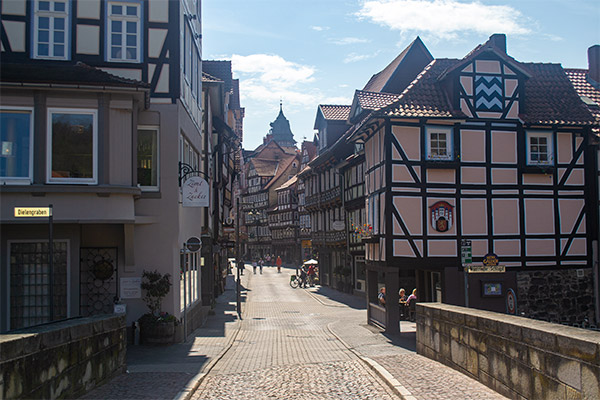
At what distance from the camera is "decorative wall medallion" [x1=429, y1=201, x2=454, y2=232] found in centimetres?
2109

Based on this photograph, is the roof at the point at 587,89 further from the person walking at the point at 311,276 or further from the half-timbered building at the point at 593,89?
the person walking at the point at 311,276

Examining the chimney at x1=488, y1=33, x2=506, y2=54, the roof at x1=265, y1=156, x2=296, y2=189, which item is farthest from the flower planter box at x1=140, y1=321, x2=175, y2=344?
the roof at x1=265, y1=156, x2=296, y2=189

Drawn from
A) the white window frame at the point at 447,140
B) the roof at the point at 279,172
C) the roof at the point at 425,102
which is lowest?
the white window frame at the point at 447,140

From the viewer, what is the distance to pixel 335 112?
137ft

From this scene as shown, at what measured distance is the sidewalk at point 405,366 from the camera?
31.4 feet

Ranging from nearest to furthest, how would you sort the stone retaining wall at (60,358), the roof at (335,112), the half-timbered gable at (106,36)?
the stone retaining wall at (60,358) → the half-timbered gable at (106,36) → the roof at (335,112)

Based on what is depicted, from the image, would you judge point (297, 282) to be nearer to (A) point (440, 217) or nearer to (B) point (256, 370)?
(A) point (440, 217)

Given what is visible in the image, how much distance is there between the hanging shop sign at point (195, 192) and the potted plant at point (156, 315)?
2068 millimetres

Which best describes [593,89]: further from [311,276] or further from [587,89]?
[311,276]

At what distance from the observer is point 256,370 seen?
42.4ft

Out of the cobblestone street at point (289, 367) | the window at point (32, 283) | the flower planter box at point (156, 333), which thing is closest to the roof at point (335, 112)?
the cobblestone street at point (289, 367)

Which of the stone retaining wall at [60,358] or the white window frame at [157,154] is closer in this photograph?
the stone retaining wall at [60,358]

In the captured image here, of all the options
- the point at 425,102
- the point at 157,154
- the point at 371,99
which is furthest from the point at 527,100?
the point at 157,154

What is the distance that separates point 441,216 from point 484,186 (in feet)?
6.54
